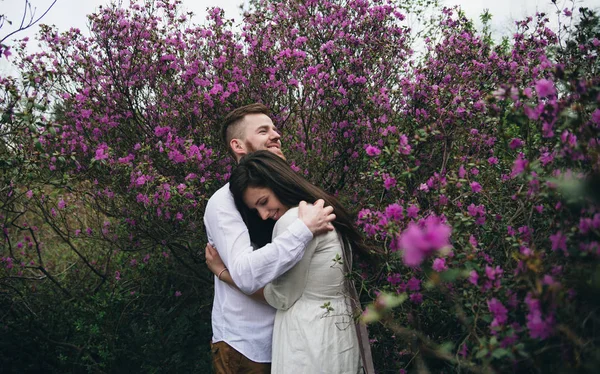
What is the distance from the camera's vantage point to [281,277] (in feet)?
6.37

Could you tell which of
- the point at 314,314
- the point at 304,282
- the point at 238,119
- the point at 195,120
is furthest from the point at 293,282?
the point at 195,120

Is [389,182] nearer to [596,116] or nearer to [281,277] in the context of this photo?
[281,277]

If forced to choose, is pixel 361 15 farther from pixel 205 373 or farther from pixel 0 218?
pixel 0 218

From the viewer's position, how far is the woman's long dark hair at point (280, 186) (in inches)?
82.7

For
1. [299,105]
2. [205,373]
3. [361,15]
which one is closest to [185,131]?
[299,105]

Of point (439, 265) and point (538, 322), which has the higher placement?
point (439, 265)

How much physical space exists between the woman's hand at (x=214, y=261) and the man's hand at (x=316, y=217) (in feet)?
1.89

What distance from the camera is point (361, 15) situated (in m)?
3.62

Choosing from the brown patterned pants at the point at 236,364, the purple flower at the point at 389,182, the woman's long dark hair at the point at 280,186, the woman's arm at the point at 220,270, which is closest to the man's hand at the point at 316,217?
the woman's long dark hair at the point at 280,186

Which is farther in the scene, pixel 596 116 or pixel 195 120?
pixel 195 120

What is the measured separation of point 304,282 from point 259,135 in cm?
123

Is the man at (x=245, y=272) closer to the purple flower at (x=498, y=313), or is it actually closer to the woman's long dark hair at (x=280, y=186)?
the woman's long dark hair at (x=280, y=186)

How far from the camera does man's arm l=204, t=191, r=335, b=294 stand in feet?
5.90

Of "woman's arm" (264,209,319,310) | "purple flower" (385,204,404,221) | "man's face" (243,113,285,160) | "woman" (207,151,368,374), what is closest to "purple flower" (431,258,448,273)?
"purple flower" (385,204,404,221)
